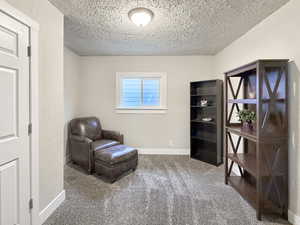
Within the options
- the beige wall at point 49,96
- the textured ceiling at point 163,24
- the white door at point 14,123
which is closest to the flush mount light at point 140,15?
the textured ceiling at point 163,24

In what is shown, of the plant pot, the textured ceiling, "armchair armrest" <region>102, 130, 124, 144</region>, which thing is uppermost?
the textured ceiling

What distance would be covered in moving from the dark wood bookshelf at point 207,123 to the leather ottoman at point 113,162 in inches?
66.6

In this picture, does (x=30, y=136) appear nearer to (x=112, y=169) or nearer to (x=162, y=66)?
(x=112, y=169)

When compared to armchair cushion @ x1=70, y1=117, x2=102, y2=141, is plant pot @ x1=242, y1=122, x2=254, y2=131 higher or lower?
higher

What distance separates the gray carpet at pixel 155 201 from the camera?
6.18 feet

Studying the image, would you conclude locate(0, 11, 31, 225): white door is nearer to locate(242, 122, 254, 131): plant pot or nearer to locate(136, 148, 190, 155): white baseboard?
locate(242, 122, 254, 131): plant pot

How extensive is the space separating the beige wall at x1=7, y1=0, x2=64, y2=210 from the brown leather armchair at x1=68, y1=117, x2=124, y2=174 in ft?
2.67

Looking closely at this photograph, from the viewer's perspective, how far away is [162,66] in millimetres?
4188

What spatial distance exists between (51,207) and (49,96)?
4.27ft

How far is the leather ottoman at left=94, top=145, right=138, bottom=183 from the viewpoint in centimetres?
275

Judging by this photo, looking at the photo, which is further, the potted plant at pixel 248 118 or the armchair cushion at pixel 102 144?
the armchair cushion at pixel 102 144

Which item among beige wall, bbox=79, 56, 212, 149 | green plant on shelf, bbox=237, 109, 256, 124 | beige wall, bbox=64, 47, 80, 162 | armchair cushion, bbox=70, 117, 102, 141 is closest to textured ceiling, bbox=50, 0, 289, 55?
beige wall, bbox=64, 47, 80, 162

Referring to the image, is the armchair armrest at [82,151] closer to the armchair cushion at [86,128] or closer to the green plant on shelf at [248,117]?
the armchair cushion at [86,128]

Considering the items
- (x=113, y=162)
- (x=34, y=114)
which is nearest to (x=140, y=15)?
(x=34, y=114)
